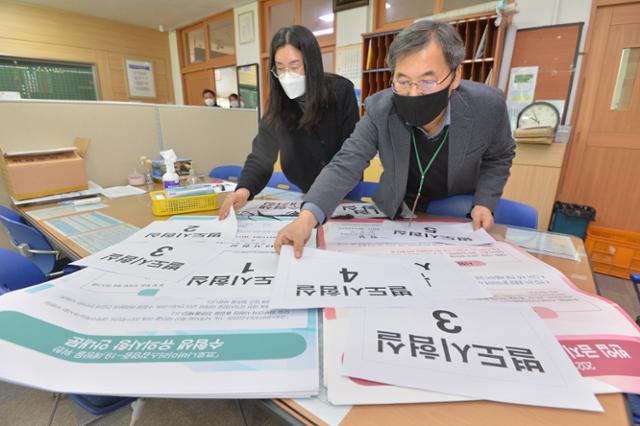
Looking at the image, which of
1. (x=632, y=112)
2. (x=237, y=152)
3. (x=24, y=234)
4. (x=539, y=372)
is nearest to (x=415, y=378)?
(x=539, y=372)

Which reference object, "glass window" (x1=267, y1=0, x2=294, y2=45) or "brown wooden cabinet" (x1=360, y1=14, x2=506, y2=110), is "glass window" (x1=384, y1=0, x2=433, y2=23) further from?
"glass window" (x1=267, y1=0, x2=294, y2=45)

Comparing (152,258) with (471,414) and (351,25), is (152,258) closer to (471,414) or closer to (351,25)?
(471,414)

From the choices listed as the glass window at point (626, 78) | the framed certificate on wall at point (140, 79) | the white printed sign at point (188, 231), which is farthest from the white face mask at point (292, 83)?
the framed certificate on wall at point (140, 79)

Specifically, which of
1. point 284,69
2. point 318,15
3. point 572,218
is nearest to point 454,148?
point 284,69

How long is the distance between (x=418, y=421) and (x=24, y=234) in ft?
5.07

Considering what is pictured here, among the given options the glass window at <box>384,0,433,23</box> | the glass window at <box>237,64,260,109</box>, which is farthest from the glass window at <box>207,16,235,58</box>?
the glass window at <box>384,0,433,23</box>

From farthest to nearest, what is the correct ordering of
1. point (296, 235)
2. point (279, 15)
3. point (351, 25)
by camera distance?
point (279, 15)
point (351, 25)
point (296, 235)

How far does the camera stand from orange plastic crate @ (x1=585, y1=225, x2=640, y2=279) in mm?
2500

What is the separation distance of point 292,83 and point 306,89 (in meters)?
0.06

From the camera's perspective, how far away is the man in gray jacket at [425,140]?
0.80 m

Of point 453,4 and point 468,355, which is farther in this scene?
point 453,4

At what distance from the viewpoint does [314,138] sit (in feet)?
4.42

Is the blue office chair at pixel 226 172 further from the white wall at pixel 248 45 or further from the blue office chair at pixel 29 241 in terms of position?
the white wall at pixel 248 45

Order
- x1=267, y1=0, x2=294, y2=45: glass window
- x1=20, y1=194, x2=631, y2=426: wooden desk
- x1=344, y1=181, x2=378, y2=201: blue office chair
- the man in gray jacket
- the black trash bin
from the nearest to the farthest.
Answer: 1. x1=20, y1=194, x2=631, y2=426: wooden desk
2. the man in gray jacket
3. x1=344, y1=181, x2=378, y2=201: blue office chair
4. the black trash bin
5. x1=267, y1=0, x2=294, y2=45: glass window
